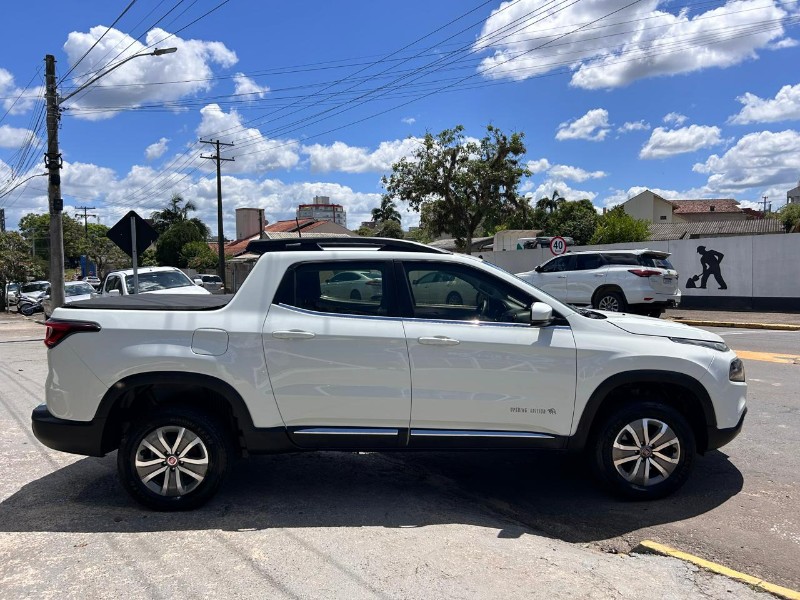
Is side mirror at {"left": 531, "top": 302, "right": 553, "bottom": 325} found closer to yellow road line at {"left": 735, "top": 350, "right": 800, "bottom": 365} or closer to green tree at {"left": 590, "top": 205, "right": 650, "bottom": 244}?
yellow road line at {"left": 735, "top": 350, "right": 800, "bottom": 365}

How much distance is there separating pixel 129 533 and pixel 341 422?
1505mm

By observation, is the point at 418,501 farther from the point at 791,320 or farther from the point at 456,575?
the point at 791,320

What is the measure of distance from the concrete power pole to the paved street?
15.0m

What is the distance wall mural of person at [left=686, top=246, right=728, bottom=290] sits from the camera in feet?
64.0

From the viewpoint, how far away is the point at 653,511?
14.3 feet

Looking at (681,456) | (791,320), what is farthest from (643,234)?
(681,456)

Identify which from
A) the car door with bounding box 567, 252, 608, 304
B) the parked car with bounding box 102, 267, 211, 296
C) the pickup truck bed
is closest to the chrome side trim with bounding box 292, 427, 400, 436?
the pickup truck bed

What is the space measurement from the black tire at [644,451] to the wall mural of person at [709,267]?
56.1 ft

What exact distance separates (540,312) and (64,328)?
3.25m

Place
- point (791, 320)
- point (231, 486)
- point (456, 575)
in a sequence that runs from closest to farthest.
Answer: point (456, 575), point (231, 486), point (791, 320)

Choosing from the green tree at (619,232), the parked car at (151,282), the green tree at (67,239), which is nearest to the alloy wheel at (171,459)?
the parked car at (151,282)

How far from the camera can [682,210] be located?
87812 millimetres

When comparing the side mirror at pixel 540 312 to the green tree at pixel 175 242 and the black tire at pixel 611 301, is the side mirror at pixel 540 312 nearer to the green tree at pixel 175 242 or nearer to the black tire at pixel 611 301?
the black tire at pixel 611 301

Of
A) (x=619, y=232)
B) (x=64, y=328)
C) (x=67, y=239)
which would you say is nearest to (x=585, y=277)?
(x=64, y=328)
